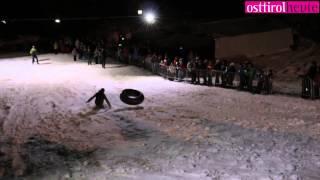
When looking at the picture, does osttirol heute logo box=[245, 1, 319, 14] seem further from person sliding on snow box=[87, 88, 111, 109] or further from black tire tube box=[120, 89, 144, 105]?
person sliding on snow box=[87, 88, 111, 109]

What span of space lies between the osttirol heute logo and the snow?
548 inches

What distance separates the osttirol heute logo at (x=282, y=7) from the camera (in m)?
35.8

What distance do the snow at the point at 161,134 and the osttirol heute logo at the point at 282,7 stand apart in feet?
45.7

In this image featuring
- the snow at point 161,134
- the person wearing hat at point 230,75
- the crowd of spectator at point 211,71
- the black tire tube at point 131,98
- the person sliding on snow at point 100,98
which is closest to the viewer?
the snow at point 161,134

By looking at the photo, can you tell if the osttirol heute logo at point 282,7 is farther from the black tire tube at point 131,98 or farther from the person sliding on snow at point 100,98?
the person sliding on snow at point 100,98

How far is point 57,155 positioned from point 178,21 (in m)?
29.7

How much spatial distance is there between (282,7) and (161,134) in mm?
24125

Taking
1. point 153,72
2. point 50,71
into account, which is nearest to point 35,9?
point 50,71

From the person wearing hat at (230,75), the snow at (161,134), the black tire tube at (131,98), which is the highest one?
the person wearing hat at (230,75)

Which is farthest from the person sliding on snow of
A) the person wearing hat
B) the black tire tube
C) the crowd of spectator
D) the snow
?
the person wearing hat

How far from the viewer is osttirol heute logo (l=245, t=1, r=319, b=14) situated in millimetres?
35750

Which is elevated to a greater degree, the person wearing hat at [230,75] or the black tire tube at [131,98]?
the person wearing hat at [230,75]

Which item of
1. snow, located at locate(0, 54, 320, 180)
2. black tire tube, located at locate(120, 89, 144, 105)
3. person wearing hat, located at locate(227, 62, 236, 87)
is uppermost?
person wearing hat, located at locate(227, 62, 236, 87)

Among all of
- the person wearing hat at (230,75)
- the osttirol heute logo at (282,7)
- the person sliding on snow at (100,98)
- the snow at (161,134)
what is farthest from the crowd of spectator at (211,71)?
the person sliding on snow at (100,98)
